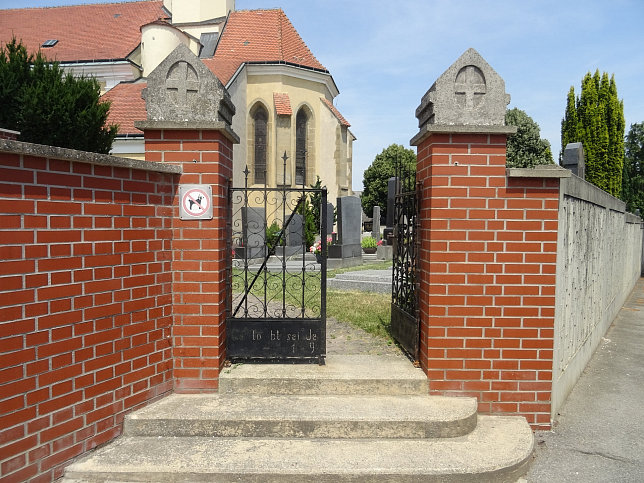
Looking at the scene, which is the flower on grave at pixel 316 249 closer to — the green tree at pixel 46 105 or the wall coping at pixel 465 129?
the green tree at pixel 46 105

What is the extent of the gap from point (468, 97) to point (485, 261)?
4.53 ft

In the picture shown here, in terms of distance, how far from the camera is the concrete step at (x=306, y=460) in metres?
3.19

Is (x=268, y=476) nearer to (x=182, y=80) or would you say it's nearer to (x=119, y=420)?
(x=119, y=420)

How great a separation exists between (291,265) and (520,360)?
1060 cm

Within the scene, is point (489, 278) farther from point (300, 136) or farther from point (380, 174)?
point (380, 174)

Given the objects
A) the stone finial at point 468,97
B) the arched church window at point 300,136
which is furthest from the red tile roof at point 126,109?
the stone finial at point 468,97

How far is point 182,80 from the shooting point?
414 cm

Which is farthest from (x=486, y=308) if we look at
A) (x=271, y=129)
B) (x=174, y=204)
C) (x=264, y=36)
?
(x=264, y=36)

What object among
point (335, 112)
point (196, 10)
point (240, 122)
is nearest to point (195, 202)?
point (240, 122)

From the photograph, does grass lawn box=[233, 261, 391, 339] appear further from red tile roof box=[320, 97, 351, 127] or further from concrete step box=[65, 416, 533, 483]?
red tile roof box=[320, 97, 351, 127]

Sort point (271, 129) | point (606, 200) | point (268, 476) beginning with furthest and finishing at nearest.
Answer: point (271, 129)
point (606, 200)
point (268, 476)

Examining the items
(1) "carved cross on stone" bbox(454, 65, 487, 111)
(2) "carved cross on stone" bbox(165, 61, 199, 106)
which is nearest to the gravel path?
(1) "carved cross on stone" bbox(454, 65, 487, 111)

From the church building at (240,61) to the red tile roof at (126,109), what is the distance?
0.92m

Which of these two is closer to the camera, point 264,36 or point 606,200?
point 606,200
